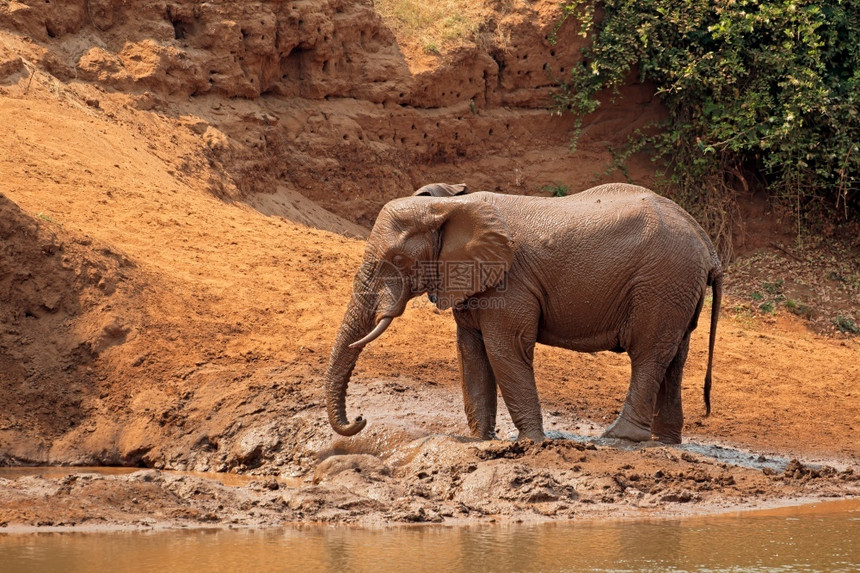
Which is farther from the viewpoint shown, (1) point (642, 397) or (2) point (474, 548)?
(1) point (642, 397)

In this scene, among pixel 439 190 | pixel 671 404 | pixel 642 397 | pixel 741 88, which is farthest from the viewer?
pixel 741 88

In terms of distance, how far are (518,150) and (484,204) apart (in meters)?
10.5

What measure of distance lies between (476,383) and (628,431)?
53.6 inches

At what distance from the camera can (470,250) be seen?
33.3 feet

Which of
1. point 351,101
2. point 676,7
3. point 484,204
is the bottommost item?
point 484,204

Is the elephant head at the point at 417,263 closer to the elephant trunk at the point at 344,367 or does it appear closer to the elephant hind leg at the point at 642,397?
the elephant trunk at the point at 344,367

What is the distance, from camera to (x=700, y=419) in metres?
12.9

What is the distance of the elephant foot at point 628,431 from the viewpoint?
10484 millimetres

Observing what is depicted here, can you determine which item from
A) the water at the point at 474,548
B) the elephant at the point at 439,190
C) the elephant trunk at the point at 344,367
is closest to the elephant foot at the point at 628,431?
the water at the point at 474,548

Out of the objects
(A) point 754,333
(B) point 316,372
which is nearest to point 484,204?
(B) point 316,372

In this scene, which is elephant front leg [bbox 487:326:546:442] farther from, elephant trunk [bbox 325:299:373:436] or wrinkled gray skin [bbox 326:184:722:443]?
elephant trunk [bbox 325:299:373:436]

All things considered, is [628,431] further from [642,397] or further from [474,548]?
[474,548]

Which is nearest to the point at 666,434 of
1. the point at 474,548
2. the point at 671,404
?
the point at 671,404

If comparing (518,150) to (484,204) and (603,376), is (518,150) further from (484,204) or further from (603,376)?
(484,204)
